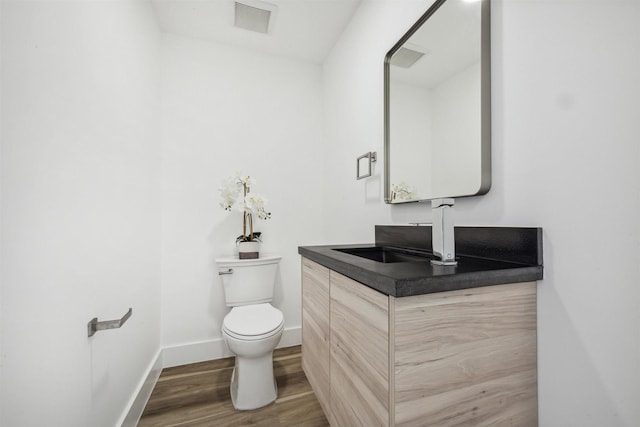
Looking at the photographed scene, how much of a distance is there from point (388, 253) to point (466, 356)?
719 mm

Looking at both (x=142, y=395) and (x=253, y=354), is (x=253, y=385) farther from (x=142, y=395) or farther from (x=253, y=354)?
(x=142, y=395)

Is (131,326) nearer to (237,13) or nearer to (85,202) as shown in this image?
(85,202)

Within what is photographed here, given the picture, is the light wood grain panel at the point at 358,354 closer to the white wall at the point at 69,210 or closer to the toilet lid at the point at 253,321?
the toilet lid at the point at 253,321

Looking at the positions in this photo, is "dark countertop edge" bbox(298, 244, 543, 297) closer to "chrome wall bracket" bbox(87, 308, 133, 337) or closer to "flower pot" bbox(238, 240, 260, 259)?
"chrome wall bracket" bbox(87, 308, 133, 337)

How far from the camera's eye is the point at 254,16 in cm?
190

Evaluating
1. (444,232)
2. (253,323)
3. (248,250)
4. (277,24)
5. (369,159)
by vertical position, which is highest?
(277,24)

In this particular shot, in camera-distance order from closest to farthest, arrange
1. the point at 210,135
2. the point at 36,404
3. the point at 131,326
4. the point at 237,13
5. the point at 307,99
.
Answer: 1. the point at 36,404
2. the point at 131,326
3. the point at 237,13
4. the point at 210,135
5. the point at 307,99

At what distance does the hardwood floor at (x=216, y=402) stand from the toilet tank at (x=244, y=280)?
488mm

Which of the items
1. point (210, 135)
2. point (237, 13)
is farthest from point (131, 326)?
point (237, 13)

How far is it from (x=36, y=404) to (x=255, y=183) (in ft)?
5.59

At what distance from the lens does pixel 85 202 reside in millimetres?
1026

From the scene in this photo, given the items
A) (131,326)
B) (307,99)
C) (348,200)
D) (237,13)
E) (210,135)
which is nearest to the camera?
(131,326)

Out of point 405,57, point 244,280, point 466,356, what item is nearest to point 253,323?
point 244,280

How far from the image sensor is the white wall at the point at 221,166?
6.75 feet
